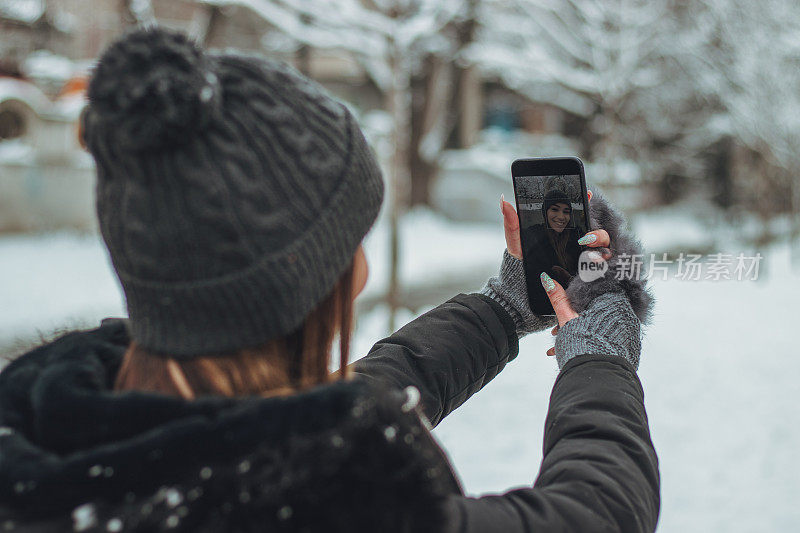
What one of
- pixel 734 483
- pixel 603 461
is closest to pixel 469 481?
pixel 734 483

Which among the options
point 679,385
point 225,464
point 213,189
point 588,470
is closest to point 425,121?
point 679,385

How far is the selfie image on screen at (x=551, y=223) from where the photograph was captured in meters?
1.72

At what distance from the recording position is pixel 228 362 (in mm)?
1088

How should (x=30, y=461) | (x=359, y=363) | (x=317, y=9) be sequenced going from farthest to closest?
(x=317, y=9) < (x=359, y=363) < (x=30, y=461)

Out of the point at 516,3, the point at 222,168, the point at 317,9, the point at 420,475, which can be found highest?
the point at 516,3

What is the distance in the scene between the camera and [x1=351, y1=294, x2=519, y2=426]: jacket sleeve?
5.49 ft

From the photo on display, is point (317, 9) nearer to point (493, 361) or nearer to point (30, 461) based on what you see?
point (493, 361)

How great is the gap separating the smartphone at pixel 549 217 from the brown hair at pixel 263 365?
70 centimetres

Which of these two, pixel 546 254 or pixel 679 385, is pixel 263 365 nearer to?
pixel 546 254

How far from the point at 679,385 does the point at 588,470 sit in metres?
5.24


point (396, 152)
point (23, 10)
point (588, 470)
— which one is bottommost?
point (588, 470)

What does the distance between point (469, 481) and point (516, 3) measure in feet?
27.6

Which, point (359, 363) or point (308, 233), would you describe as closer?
point (308, 233)

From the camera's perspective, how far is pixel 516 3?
10.6 meters
